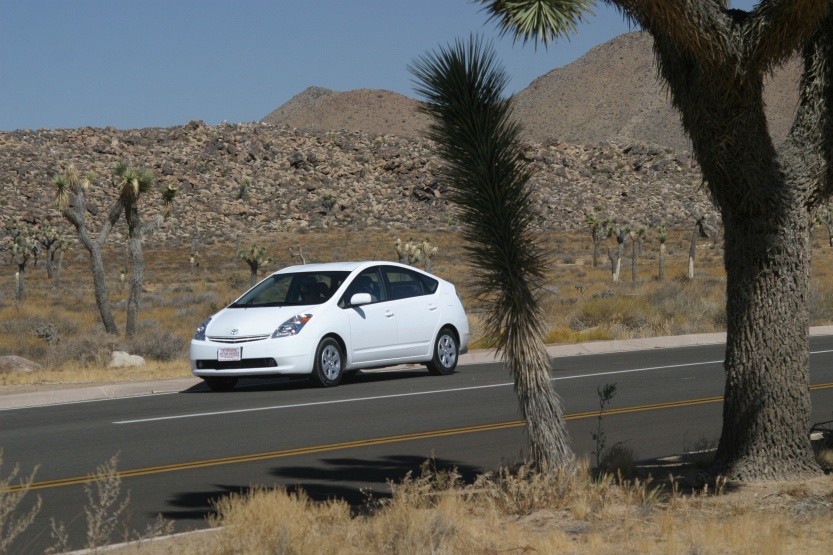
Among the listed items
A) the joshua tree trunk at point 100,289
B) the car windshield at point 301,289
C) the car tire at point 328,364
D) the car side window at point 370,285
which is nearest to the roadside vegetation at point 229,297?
the joshua tree trunk at point 100,289

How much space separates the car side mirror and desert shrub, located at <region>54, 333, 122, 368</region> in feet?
24.9

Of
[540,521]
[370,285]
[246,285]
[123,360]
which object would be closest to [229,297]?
[246,285]

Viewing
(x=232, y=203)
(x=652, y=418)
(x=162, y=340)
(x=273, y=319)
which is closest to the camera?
(x=652, y=418)

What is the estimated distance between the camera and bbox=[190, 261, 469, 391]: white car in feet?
52.0

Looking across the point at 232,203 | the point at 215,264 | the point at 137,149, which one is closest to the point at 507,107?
the point at 215,264

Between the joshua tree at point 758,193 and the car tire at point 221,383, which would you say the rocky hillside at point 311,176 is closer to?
the car tire at point 221,383

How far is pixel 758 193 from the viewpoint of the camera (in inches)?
302

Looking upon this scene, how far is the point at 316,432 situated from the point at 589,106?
139 m

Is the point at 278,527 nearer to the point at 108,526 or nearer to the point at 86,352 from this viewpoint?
the point at 108,526

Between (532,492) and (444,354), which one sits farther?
(444,354)

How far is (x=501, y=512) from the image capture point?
7215 millimetres

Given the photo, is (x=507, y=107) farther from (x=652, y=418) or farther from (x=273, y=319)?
(x=273, y=319)

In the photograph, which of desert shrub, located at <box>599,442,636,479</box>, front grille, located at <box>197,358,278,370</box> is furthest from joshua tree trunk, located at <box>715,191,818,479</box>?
front grille, located at <box>197,358,278,370</box>

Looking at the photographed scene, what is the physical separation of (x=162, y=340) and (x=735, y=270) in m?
18.0
